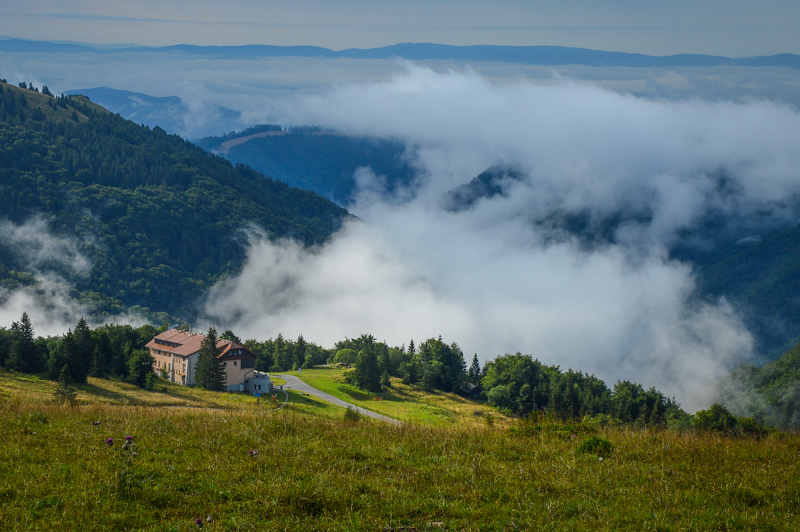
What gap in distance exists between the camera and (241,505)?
800 cm

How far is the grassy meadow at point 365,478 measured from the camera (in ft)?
25.5

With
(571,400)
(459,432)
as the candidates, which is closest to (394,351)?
(571,400)

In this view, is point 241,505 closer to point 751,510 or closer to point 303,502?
point 303,502

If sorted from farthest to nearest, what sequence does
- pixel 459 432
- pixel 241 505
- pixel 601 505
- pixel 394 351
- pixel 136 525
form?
pixel 394 351 → pixel 459 432 → pixel 601 505 → pixel 241 505 → pixel 136 525

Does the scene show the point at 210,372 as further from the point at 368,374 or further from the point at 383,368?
the point at 383,368

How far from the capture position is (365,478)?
9.28 m

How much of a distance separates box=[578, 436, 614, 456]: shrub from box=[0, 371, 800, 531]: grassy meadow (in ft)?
0.52

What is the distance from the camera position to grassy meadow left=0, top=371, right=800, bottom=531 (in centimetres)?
776

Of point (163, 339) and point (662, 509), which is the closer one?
point (662, 509)

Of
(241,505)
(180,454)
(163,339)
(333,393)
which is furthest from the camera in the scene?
(163,339)

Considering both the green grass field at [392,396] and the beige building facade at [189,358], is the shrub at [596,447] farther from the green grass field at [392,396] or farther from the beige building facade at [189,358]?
the beige building facade at [189,358]

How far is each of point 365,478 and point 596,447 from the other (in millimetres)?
5040

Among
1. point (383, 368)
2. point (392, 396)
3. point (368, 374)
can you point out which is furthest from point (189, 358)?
point (383, 368)

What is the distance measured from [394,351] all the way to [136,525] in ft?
420
